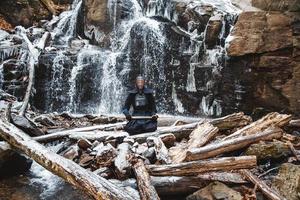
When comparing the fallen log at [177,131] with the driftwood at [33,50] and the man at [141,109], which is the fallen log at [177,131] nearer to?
the man at [141,109]

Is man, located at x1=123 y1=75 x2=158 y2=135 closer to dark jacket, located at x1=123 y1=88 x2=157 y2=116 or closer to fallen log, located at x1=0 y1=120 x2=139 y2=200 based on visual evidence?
dark jacket, located at x1=123 y1=88 x2=157 y2=116

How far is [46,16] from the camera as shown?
18.8 meters

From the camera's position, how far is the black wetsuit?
8102 mm

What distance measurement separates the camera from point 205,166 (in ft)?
18.1

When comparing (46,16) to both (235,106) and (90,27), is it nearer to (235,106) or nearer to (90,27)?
(90,27)

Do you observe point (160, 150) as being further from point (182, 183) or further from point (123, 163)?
point (182, 183)

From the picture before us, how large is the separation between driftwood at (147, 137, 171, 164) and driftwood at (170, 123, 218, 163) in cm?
14

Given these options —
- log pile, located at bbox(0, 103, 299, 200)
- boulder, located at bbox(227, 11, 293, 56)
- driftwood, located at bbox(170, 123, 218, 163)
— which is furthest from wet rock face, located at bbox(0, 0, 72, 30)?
driftwood, located at bbox(170, 123, 218, 163)

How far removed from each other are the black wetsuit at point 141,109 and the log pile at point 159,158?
0.32m

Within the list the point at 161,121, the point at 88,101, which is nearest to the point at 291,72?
the point at 161,121

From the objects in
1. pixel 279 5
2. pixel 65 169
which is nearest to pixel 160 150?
pixel 65 169

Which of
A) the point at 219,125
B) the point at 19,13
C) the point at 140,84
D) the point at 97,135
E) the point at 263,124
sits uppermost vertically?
the point at 19,13

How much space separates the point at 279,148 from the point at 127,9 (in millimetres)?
12465

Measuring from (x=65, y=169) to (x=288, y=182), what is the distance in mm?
3468
